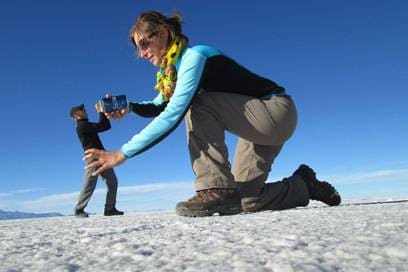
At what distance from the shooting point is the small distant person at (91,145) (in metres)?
6.02

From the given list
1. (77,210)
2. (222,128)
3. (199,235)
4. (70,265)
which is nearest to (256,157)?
(222,128)

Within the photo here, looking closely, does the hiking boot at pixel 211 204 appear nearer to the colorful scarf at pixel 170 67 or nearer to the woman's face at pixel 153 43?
the colorful scarf at pixel 170 67

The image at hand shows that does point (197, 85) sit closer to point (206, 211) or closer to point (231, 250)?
point (206, 211)

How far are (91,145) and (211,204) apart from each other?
13.3 feet

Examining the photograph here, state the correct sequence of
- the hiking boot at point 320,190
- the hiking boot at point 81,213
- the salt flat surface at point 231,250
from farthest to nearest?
the hiking boot at point 81,213 → the hiking boot at point 320,190 → the salt flat surface at point 231,250

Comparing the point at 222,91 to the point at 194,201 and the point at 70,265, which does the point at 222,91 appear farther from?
the point at 70,265

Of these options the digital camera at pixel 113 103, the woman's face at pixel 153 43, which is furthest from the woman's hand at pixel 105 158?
the woman's face at pixel 153 43

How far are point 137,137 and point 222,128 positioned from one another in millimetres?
679

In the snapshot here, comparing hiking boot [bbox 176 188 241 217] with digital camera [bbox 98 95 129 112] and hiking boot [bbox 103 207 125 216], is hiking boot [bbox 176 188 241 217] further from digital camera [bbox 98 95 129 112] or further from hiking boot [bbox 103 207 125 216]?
hiking boot [bbox 103 207 125 216]

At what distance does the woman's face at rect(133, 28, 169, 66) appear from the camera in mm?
3080

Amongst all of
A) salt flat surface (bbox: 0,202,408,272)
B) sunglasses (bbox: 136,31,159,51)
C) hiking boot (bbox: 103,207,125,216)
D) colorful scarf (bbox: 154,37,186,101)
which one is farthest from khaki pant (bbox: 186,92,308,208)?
hiking boot (bbox: 103,207,125,216)

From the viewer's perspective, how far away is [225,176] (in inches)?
106

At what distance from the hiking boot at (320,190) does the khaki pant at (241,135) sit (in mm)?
84

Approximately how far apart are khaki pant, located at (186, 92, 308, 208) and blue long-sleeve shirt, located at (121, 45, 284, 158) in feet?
0.27
